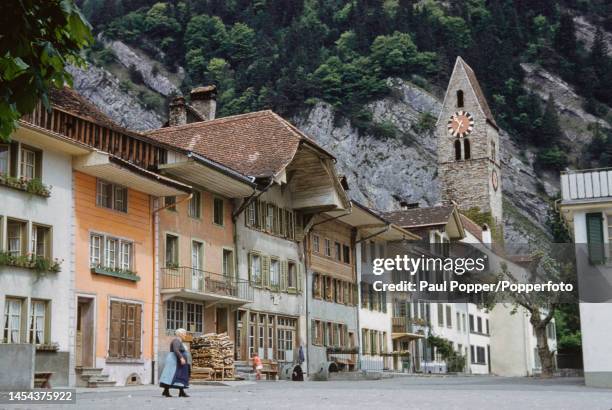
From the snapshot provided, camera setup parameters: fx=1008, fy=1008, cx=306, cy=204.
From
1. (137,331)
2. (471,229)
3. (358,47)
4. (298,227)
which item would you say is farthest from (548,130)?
(137,331)

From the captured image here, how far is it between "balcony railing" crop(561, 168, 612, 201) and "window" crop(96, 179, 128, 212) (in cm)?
1273

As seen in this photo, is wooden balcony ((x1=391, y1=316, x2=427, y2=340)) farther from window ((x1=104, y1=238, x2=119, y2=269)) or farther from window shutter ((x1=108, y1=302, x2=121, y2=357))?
window ((x1=104, y1=238, x2=119, y2=269))

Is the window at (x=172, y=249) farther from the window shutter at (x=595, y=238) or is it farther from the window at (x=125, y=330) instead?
the window shutter at (x=595, y=238)

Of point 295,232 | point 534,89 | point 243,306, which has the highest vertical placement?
point 534,89

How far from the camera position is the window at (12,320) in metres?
24.9

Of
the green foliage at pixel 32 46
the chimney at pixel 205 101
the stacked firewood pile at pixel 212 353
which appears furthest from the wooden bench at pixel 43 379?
the chimney at pixel 205 101

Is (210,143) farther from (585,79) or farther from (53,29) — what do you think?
(585,79)

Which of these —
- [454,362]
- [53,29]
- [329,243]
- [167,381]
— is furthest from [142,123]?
[53,29]

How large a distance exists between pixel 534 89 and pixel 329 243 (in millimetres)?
112717

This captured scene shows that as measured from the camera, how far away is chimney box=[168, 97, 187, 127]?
4309 centimetres

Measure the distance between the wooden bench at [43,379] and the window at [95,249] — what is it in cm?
351

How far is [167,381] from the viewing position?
62.5 ft

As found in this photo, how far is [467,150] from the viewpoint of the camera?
352 feet

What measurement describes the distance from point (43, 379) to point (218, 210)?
11.0m
